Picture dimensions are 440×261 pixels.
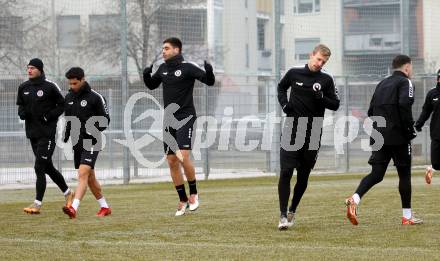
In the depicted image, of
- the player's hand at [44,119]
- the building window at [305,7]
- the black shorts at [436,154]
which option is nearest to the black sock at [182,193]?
the player's hand at [44,119]

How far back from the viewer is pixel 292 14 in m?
26.0

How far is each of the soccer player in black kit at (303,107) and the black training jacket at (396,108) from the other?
0.57m

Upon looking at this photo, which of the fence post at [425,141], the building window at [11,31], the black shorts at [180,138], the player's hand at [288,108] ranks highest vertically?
the building window at [11,31]

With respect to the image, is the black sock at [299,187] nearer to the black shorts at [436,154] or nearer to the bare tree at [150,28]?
the black shorts at [436,154]

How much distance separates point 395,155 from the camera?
1182 centimetres

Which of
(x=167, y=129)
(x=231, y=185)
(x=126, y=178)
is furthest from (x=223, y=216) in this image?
(x=126, y=178)

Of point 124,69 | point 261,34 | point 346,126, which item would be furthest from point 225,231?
point 346,126

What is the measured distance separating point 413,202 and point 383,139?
322 centimetres

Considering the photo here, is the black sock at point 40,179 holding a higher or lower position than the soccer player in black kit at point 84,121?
lower

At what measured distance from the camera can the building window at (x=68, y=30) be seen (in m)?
23.5

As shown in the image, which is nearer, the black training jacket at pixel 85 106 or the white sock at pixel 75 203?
the white sock at pixel 75 203

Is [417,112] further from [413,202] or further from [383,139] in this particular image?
[383,139]

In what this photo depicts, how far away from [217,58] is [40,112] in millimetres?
10962

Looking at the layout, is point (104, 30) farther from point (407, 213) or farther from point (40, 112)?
point (407, 213)
